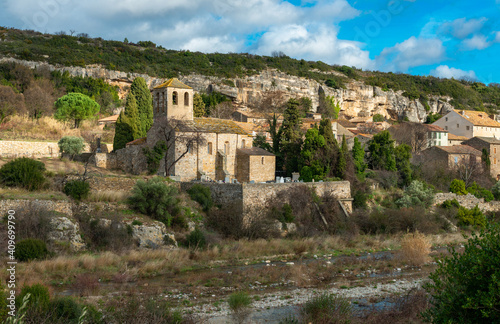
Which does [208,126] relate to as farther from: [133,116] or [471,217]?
[471,217]

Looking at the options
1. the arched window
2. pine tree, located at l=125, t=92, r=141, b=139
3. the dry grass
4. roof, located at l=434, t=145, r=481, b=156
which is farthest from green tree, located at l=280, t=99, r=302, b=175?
roof, located at l=434, t=145, r=481, b=156

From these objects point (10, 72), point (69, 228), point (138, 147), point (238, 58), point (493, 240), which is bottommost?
point (69, 228)

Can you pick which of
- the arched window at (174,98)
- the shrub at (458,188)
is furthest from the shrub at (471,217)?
the arched window at (174,98)

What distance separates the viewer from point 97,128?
46.7 meters

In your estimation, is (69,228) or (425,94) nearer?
(69,228)

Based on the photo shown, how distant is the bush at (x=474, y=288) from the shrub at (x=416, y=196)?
25.8m

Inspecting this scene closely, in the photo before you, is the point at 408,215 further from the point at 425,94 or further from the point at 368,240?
the point at 425,94

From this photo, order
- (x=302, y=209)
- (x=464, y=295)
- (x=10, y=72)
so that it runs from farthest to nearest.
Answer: (x=10, y=72), (x=302, y=209), (x=464, y=295)

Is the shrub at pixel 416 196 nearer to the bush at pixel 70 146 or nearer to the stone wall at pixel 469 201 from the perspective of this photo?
the stone wall at pixel 469 201

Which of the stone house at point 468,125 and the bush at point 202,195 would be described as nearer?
the bush at point 202,195

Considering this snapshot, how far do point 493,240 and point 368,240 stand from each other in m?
19.7

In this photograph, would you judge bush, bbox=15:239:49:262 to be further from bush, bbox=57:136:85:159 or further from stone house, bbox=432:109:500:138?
stone house, bbox=432:109:500:138

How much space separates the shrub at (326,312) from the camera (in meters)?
12.3

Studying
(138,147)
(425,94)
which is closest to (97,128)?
(138,147)
